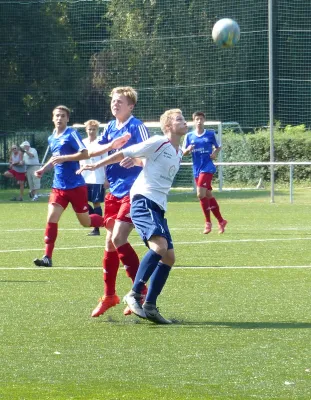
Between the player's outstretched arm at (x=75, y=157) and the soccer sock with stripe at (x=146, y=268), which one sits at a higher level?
the player's outstretched arm at (x=75, y=157)

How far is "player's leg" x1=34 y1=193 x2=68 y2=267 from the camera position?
12727mm

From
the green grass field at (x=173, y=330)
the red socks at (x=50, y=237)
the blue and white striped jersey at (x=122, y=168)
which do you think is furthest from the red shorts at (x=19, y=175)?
the blue and white striped jersey at (x=122, y=168)

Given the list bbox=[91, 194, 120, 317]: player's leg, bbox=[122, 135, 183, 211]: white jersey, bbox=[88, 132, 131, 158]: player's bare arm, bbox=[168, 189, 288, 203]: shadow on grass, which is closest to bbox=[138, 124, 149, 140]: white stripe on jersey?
bbox=[88, 132, 131, 158]: player's bare arm

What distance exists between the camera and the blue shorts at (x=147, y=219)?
8305 mm

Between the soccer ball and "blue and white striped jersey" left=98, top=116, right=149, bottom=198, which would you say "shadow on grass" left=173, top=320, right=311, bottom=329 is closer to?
"blue and white striped jersey" left=98, top=116, right=149, bottom=198

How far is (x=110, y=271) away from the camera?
29.6 feet

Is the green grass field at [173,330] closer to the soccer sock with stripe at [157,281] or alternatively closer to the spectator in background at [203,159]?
the soccer sock with stripe at [157,281]

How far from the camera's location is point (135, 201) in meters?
8.49

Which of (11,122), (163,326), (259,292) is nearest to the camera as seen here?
(163,326)

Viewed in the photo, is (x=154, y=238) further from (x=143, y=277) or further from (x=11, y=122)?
(x=11, y=122)

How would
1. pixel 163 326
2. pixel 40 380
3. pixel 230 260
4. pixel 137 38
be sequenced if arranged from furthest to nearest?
1. pixel 137 38
2. pixel 230 260
3. pixel 163 326
4. pixel 40 380

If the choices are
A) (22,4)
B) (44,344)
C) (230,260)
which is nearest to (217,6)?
(22,4)

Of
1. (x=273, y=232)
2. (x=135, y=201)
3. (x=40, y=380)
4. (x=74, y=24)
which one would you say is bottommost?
(x=273, y=232)

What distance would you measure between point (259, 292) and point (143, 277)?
214 centimetres
